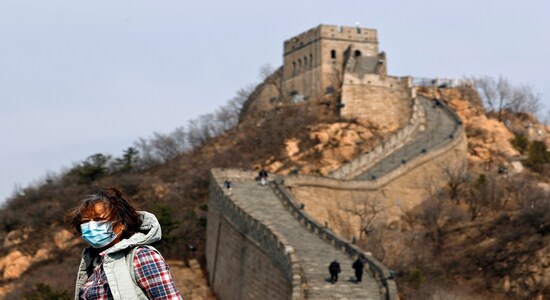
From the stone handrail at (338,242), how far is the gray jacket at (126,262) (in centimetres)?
1984

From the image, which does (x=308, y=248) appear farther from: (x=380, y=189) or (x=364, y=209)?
(x=380, y=189)

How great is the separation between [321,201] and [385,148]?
28.7ft

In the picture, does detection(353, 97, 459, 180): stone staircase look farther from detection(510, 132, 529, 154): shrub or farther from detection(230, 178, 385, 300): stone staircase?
detection(230, 178, 385, 300): stone staircase

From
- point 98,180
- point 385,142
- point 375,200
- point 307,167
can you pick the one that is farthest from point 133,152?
point 375,200

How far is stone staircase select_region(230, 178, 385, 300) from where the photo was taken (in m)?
24.7

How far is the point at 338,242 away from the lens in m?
29.2

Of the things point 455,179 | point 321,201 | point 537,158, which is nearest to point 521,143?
point 537,158

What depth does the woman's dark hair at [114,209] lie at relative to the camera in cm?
444

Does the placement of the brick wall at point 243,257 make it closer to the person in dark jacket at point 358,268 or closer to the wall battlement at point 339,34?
the person in dark jacket at point 358,268

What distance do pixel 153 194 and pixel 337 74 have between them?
14487 mm

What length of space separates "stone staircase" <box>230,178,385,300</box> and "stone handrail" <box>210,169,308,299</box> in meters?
0.23

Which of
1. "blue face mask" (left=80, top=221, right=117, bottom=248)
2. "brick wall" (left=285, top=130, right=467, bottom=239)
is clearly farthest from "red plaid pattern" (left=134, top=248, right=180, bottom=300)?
"brick wall" (left=285, top=130, right=467, bottom=239)

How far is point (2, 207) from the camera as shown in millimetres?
59938

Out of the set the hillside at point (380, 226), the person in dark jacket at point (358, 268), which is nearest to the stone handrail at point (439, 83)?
the hillside at point (380, 226)
